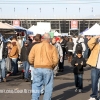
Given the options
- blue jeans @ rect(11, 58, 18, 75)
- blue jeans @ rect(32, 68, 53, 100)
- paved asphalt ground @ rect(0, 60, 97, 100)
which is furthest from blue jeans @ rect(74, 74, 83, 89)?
blue jeans @ rect(11, 58, 18, 75)

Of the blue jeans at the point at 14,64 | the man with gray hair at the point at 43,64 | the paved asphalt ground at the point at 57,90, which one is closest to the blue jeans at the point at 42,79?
the man with gray hair at the point at 43,64

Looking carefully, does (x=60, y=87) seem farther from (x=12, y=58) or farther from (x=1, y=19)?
(x=1, y=19)

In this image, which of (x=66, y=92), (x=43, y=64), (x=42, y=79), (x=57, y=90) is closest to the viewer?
(x=43, y=64)

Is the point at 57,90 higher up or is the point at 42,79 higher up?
the point at 42,79

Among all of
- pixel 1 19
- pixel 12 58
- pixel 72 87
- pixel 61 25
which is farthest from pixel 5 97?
pixel 61 25

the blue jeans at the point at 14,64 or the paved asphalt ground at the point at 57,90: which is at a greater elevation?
the blue jeans at the point at 14,64

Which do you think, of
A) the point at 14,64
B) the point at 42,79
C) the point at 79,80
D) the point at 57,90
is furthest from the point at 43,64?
Result: the point at 14,64

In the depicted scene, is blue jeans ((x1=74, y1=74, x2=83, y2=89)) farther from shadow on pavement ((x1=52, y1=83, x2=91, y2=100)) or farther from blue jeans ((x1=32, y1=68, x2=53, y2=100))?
blue jeans ((x1=32, y1=68, x2=53, y2=100))

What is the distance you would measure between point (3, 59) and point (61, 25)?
8197 cm

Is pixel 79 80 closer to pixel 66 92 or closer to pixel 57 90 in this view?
pixel 66 92

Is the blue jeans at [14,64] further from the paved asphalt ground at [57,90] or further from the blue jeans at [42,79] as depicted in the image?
the blue jeans at [42,79]

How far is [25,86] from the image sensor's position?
11273 millimetres

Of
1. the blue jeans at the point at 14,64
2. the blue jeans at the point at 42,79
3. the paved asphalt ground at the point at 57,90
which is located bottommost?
the paved asphalt ground at the point at 57,90

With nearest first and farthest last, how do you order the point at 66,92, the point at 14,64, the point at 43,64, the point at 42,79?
the point at 43,64 → the point at 42,79 → the point at 66,92 → the point at 14,64
